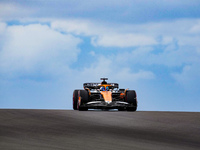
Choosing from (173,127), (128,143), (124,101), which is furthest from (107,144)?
(124,101)

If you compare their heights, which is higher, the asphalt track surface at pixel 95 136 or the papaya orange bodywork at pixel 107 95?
the papaya orange bodywork at pixel 107 95

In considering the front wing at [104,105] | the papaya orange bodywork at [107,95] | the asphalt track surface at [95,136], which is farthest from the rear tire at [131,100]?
the asphalt track surface at [95,136]

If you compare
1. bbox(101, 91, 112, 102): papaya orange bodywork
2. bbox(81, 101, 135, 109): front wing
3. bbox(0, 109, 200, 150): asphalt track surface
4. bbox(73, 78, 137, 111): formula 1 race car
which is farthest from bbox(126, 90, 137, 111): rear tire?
bbox(0, 109, 200, 150): asphalt track surface

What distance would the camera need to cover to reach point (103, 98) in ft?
92.1

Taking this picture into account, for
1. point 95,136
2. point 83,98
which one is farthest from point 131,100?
point 95,136

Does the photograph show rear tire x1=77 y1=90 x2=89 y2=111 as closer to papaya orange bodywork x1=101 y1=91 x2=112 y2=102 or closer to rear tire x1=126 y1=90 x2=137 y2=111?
papaya orange bodywork x1=101 y1=91 x2=112 y2=102

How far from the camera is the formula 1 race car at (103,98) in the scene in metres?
27.5

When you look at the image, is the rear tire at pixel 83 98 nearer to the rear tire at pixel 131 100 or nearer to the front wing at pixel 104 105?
the front wing at pixel 104 105

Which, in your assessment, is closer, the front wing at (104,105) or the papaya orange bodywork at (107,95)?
the front wing at (104,105)

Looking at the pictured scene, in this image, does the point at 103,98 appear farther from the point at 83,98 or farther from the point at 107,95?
the point at 83,98

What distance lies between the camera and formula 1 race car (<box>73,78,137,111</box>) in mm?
27473

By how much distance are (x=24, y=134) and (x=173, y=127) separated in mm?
6242

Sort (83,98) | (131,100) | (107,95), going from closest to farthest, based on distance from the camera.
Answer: (83,98) → (107,95) → (131,100)

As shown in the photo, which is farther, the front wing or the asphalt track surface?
the front wing
